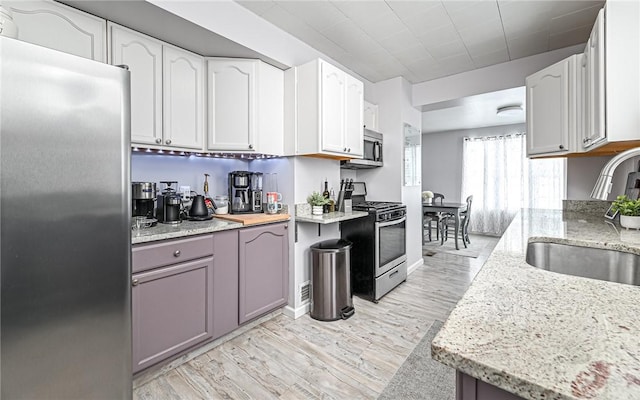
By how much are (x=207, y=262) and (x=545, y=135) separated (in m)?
2.89

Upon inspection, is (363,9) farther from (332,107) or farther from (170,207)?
(170,207)

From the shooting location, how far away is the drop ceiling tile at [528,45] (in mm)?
2639

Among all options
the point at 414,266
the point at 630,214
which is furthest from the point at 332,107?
the point at 414,266

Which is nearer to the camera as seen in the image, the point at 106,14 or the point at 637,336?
the point at 637,336

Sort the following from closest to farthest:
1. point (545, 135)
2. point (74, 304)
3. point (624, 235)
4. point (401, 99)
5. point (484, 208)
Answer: point (74, 304) → point (624, 235) → point (545, 135) → point (401, 99) → point (484, 208)

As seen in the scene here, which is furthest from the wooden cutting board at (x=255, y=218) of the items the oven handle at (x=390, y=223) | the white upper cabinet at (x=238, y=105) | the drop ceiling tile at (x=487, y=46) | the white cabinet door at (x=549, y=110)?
the drop ceiling tile at (x=487, y=46)

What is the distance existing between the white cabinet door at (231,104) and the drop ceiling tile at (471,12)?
1647 millimetres

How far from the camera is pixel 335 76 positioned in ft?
8.51

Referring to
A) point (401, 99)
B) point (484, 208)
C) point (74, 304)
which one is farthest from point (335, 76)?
point (484, 208)

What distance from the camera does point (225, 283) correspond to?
2074mm

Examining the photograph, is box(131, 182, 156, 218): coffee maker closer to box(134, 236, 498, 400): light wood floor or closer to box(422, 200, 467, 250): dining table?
box(134, 236, 498, 400): light wood floor

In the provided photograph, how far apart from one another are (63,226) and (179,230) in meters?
0.74

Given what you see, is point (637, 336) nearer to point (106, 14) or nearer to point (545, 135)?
point (545, 135)

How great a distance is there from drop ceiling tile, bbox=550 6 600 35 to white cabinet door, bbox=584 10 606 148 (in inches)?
23.5
